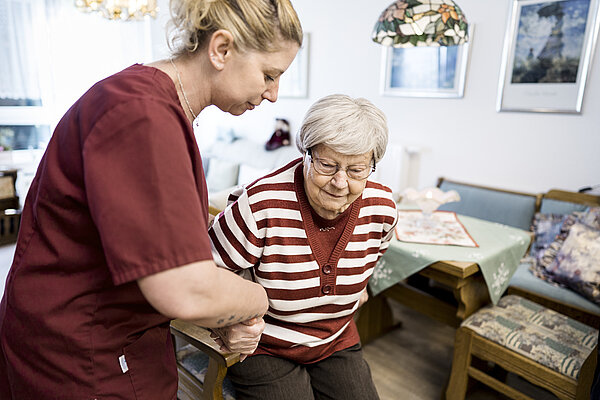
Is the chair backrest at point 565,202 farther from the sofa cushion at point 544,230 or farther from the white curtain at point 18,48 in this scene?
the white curtain at point 18,48

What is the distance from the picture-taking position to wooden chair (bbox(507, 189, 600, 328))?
2103 mm

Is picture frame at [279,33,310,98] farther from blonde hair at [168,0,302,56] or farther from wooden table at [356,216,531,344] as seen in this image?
blonde hair at [168,0,302,56]

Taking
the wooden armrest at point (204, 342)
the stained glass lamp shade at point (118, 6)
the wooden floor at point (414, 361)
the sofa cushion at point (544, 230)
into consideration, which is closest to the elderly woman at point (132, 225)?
the wooden armrest at point (204, 342)

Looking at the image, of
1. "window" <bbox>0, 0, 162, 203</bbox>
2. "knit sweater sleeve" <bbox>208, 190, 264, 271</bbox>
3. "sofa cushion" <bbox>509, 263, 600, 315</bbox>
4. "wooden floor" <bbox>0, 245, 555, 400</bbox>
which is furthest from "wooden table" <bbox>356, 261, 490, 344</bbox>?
"window" <bbox>0, 0, 162, 203</bbox>

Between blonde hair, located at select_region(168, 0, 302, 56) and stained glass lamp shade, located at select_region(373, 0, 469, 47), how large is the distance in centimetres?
126

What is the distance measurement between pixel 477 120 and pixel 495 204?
0.70 metres

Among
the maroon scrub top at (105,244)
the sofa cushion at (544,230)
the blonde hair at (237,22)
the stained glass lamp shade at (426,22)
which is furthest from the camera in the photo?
the sofa cushion at (544,230)

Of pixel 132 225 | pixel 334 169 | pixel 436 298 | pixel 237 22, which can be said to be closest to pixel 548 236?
pixel 436 298

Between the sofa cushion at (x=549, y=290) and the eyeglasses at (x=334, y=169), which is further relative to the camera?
the sofa cushion at (x=549, y=290)

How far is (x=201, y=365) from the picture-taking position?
1427 mm

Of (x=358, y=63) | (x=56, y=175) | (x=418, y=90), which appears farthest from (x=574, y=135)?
(x=56, y=175)

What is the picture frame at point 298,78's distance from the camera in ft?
14.5

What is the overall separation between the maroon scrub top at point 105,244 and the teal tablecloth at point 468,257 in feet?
4.22

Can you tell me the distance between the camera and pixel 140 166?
52 cm
